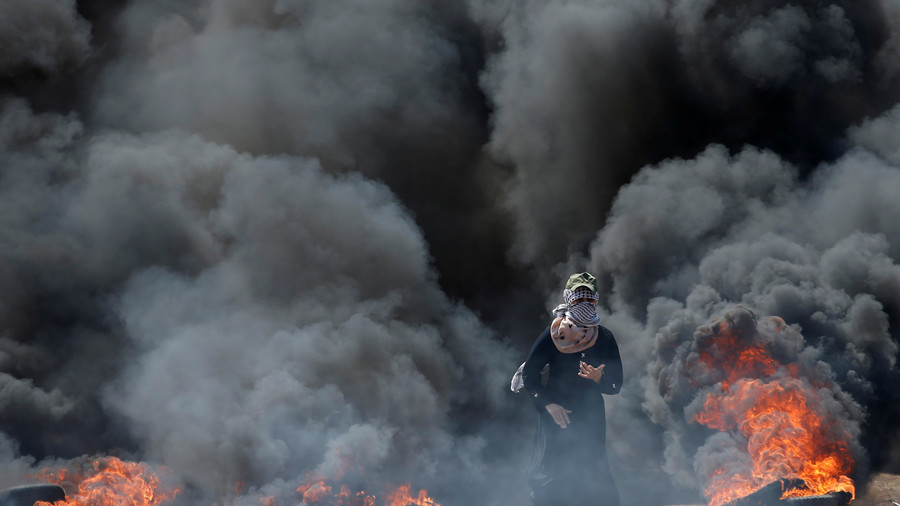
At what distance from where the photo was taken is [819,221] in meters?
18.0

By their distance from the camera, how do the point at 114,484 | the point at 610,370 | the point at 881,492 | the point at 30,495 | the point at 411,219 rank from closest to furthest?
the point at 610,370 < the point at 30,495 < the point at 114,484 < the point at 881,492 < the point at 411,219

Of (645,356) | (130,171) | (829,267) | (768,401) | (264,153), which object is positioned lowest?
(768,401)

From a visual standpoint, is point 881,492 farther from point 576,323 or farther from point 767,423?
point 576,323

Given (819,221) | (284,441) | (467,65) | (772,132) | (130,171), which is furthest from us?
(467,65)

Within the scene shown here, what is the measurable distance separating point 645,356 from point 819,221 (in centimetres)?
563

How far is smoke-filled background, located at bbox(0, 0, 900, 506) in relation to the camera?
49.3 ft

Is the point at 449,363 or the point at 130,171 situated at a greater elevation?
the point at 130,171

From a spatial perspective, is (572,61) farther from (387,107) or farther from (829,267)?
(829,267)

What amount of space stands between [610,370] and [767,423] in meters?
7.43

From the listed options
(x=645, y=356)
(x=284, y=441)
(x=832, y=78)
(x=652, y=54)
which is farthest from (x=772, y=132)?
(x=284, y=441)

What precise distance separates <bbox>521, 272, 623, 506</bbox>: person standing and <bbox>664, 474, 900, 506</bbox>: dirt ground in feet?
29.7

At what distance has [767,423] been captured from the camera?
1384 cm

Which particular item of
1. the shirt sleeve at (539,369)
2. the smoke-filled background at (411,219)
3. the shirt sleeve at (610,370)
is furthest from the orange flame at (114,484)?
the shirt sleeve at (610,370)

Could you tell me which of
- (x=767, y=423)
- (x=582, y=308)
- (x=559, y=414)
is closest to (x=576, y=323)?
(x=582, y=308)
